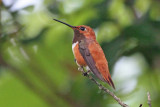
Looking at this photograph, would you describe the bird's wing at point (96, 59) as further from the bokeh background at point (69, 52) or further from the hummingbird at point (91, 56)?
the bokeh background at point (69, 52)

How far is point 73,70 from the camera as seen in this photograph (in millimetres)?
4008

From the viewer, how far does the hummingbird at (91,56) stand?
197 cm

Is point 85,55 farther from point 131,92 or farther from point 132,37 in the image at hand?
point 131,92

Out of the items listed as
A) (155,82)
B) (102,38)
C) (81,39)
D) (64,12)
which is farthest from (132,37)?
(81,39)

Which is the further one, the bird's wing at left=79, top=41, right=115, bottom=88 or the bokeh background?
the bokeh background

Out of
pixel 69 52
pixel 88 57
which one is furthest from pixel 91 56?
pixel 69 52

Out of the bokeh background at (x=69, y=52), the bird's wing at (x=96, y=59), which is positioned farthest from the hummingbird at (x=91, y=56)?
the bokeh background at (x=69, y=52)

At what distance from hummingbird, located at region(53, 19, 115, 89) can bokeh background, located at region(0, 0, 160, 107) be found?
1042 millimetres

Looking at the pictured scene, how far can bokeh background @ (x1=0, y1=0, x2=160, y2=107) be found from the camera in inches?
140

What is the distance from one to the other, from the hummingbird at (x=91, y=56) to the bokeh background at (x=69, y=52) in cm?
104

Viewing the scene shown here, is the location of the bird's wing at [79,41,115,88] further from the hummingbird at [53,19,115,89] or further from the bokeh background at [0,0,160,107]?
the bokeh background at [0,0,160,107]

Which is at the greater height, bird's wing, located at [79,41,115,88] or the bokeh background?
bird's wing, located at [79,41,115,88]

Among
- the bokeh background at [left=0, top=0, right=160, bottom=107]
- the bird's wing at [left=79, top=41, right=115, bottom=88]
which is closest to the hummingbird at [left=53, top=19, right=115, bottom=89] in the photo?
the bird's wing at [left=79, top=41, right=115, bottom=88]

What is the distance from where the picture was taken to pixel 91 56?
6.66 ft
